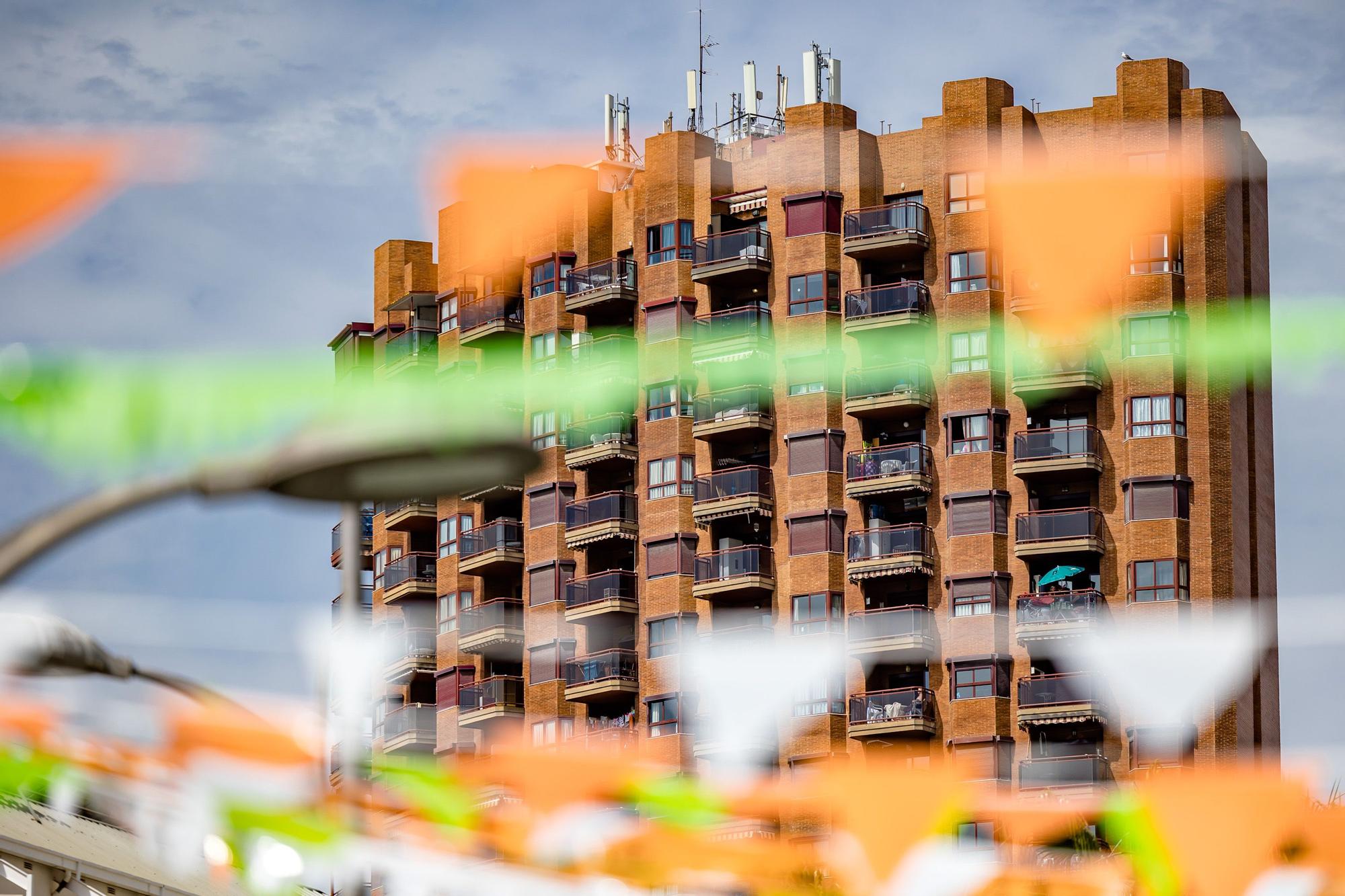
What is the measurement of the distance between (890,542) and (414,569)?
61.6ft

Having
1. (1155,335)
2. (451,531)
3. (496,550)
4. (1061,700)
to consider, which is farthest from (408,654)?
(1155,335)

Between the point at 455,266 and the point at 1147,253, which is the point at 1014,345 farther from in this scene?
the point at 455,266

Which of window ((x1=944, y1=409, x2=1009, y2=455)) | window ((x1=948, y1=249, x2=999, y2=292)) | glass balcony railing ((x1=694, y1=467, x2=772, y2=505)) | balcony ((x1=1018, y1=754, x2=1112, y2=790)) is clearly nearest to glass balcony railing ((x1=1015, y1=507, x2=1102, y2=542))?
window ((x1=944, y1=409, x2=1009, y2=455))

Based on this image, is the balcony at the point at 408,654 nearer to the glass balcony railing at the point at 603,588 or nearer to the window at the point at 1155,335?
the glass balcony railing at the point at 603,588

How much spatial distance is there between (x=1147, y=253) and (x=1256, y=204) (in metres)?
5.60

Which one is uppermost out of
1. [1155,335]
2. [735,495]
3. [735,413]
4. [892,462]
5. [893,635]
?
[1155,335]

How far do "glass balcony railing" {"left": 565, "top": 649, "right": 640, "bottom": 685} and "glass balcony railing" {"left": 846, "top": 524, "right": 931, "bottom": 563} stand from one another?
7625 millimetres

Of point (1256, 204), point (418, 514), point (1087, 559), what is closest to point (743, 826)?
point (1087, 559)

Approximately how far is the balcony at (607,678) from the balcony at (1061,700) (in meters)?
12.0

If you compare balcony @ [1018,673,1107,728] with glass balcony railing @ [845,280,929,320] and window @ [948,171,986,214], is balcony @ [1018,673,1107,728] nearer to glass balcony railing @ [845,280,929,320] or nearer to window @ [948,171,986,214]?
glass balcony railing @ [845,280,929,320]

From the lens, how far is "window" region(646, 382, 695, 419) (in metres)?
70.5

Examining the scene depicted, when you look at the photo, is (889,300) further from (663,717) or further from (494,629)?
(494,629)

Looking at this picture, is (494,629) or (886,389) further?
(494,629)

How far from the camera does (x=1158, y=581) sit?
62562mm
